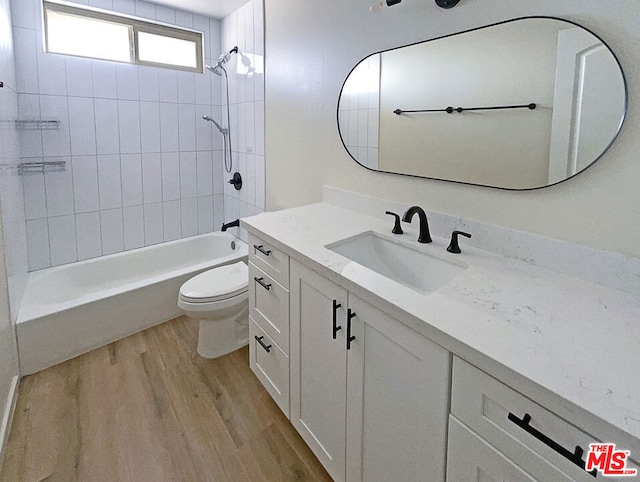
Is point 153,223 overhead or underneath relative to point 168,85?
underneath

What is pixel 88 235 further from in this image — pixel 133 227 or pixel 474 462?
pixel 474 462

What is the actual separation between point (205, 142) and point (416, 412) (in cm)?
303

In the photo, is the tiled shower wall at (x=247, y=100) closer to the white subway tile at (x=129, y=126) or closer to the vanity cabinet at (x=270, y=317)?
the white subway tile at (x=129, y=126)

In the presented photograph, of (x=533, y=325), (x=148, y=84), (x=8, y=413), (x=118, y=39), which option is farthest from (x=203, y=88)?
(x=533, y=325)

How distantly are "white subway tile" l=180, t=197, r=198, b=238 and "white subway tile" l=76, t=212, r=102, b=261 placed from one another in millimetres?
682

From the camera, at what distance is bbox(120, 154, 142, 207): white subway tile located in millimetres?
2961

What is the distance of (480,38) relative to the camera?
134 centimetres

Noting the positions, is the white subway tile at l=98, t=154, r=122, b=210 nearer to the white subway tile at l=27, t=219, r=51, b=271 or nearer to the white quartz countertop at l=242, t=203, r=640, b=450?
the white subway tile at l=27, t=219, r=51, b=271

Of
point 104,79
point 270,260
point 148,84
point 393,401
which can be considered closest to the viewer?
point 393,401

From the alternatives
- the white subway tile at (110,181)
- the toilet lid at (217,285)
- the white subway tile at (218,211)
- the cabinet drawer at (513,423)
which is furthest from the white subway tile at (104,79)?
the cabinet drawer at (513,423)

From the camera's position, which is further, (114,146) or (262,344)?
(114,146)

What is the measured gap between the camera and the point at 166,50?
10.1ft

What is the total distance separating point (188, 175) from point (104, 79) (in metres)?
0.94

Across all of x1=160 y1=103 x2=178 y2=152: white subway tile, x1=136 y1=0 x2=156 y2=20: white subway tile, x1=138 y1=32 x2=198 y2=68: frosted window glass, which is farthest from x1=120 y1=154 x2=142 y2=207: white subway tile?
x1=136 y1=0 x2=156 y2=20: white subway tile
